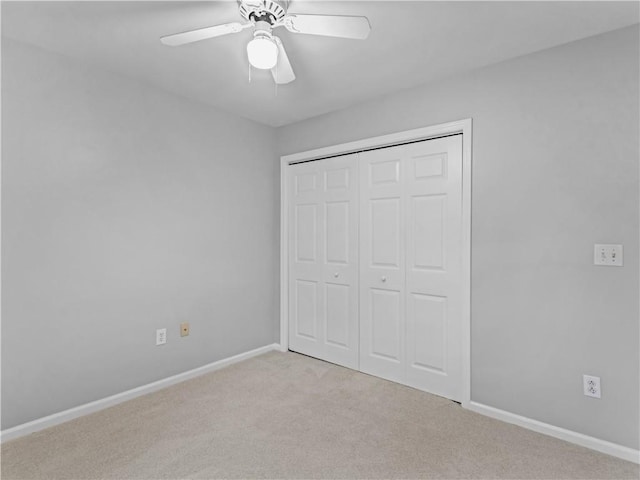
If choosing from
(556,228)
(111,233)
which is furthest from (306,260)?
(556,228)

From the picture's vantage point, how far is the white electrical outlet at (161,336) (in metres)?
2.80

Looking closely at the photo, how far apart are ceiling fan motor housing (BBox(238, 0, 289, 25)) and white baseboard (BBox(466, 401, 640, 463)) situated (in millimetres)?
2646

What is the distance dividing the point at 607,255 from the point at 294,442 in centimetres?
208

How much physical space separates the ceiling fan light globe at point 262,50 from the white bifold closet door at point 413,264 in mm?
1501

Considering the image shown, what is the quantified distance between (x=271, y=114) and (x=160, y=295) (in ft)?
6.16

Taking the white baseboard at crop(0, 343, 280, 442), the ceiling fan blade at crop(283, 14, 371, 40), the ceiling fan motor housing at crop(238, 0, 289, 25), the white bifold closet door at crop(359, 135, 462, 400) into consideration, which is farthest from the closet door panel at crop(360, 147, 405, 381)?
the ceiling fan motor housing at crop(238, 0, 289, 25)

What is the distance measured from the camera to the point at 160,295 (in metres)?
2.82

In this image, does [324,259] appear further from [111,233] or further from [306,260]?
[111,233]

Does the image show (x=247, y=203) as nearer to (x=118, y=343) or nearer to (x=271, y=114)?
(x=271, y=114)

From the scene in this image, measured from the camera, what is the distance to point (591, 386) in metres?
2.06

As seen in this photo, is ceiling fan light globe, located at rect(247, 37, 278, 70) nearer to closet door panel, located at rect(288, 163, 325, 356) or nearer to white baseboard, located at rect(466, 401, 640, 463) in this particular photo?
closet door panel, located at rect(288, 163, 325, 356)

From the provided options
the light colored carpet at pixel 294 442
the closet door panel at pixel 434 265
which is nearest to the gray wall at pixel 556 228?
the closet door panel at pixel 434 265

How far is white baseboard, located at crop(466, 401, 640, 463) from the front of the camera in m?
1.94

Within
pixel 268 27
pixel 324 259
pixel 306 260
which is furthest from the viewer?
pixel 306 260
